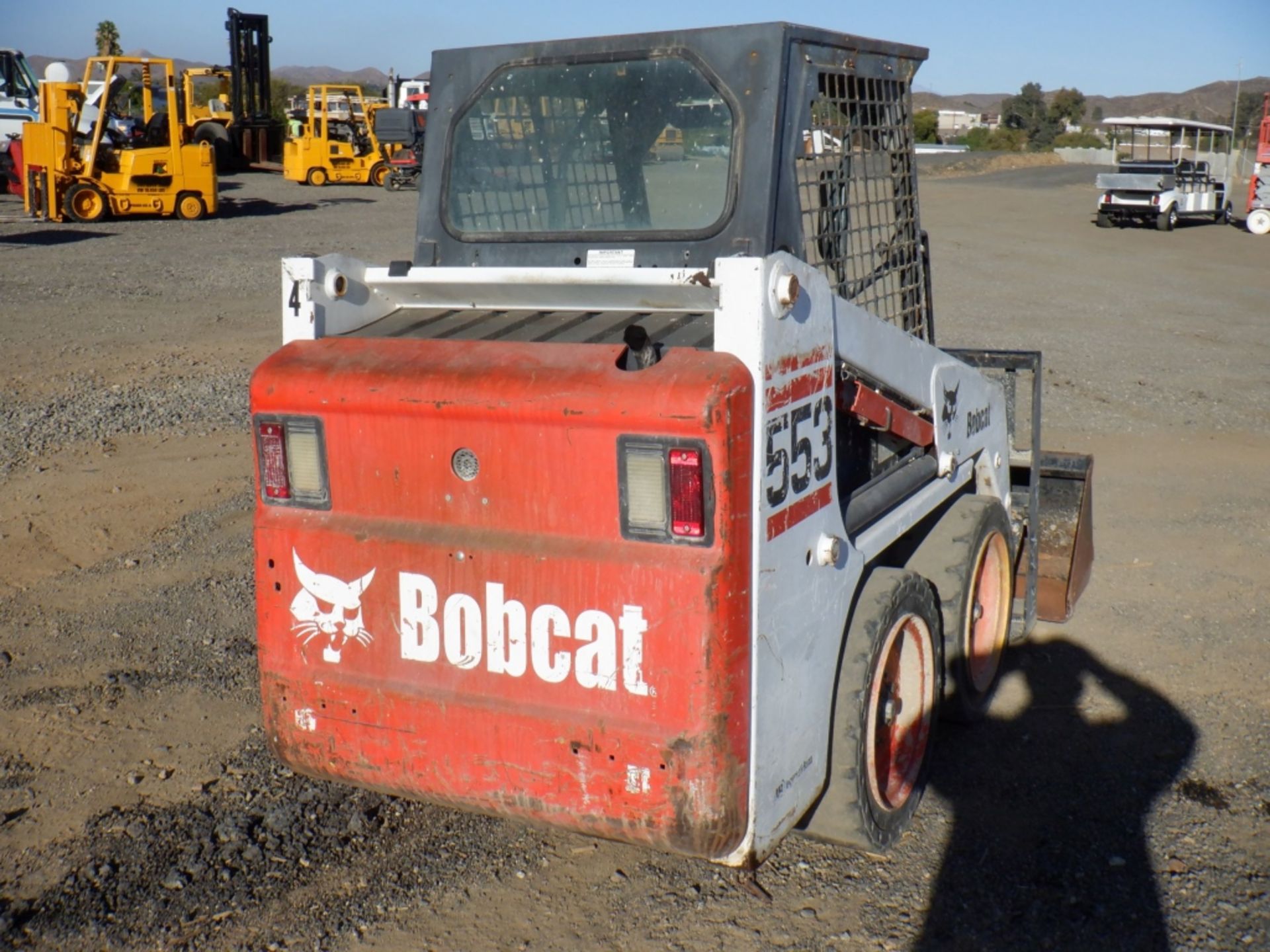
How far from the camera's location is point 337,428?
3295mm

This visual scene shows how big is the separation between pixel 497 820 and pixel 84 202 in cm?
2027

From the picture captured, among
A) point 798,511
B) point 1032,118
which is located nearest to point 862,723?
point 798,511

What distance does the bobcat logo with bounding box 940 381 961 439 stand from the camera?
14.1 ft

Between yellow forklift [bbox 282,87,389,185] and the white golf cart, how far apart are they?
56.6 feet

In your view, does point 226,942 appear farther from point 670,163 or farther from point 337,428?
point 670,163

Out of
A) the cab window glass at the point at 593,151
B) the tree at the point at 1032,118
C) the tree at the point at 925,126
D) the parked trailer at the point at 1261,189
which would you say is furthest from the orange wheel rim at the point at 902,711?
the tree at the point at 1032,118

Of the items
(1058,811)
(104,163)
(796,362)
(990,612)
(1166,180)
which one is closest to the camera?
(796,362)

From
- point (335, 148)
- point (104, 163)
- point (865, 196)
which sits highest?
point (335, 148)

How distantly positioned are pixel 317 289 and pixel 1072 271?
1833 cm

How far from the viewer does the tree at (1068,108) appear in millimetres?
92688

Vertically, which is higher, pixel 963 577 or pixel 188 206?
pixel 188 206

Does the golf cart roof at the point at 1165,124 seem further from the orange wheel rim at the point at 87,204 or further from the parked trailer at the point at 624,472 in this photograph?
the parked trailer at the point at 624,472

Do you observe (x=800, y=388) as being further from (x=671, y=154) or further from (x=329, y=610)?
(x=329, y=610)

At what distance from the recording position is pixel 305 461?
337 centimetres
